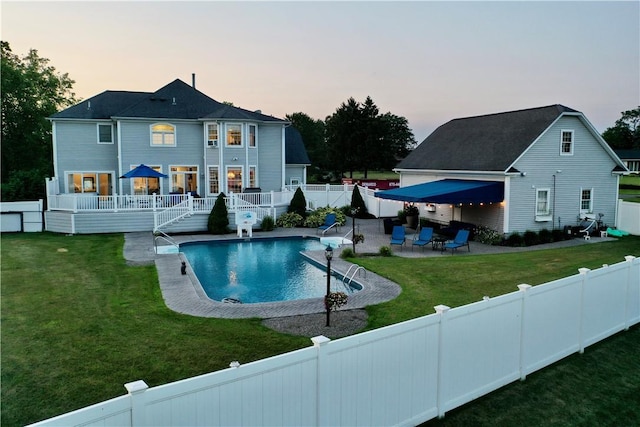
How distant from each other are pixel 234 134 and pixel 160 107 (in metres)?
4.89

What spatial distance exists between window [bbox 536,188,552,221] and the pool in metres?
10.4

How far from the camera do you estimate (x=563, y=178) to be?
22.2m

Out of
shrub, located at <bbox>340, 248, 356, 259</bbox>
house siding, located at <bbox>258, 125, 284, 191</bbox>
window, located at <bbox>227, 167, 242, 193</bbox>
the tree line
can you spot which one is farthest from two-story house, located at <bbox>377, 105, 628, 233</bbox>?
the tree line

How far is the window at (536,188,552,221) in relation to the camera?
71.3ft

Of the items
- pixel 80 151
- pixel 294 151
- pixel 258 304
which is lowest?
pixel 258 304

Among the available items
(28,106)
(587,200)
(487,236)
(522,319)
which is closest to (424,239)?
(487,236)

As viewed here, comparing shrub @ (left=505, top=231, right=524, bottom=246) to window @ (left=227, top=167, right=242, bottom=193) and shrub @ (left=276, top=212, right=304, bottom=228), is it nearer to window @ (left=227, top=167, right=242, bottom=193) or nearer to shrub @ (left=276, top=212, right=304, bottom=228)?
shrub @ (left=276, top=212, right=304, bottom=228)

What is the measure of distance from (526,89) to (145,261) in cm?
3013

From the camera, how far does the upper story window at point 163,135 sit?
28031 mm

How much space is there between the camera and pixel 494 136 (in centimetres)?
2398

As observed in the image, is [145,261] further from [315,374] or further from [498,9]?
[498,9]

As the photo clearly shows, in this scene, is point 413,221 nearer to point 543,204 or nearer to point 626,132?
point 543,204

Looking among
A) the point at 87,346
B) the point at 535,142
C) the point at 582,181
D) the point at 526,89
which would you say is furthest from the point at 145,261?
the point at 526,89

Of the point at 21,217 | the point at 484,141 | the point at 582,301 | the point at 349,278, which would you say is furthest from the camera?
the point at 484,141
